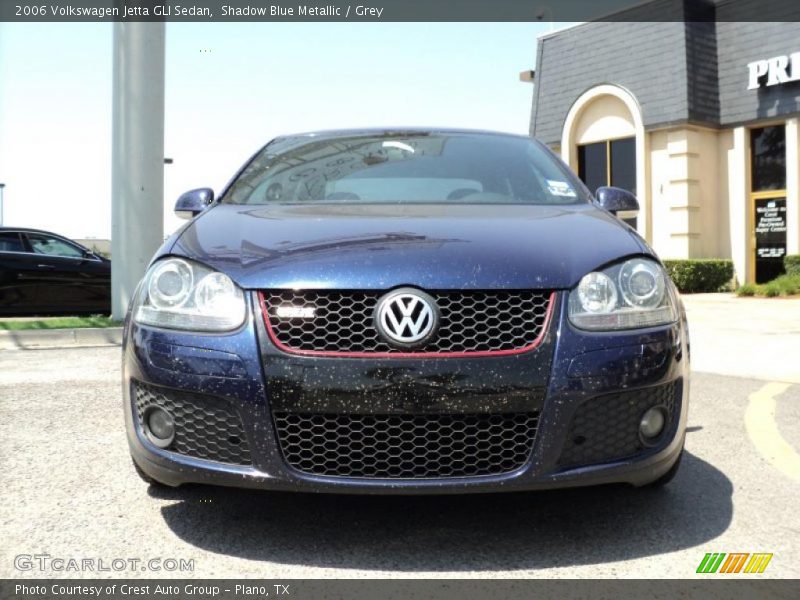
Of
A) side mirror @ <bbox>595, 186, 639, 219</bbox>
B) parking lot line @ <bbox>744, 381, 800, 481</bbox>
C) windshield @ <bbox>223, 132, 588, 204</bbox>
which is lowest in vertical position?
parking lot line @ <bbox>744, 381, 800, 481</bbox>

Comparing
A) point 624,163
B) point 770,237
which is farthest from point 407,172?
point 624,163

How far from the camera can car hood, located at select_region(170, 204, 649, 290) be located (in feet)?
7.70

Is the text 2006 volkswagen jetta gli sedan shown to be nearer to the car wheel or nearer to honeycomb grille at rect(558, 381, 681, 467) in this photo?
honeycomb grille at rect(558, 381, 681, 467)

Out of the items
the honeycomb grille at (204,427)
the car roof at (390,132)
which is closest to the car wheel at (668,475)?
the honeycomb grille at (204,427)

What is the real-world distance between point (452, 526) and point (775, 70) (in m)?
17.6

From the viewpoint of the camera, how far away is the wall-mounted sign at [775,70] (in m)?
17.1

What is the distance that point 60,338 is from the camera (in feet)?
26.4

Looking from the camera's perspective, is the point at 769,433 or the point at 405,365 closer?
the point at 405,365

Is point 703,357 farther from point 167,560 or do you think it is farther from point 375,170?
point 167,560

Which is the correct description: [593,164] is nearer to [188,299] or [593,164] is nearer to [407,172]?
Answer: [407,172]

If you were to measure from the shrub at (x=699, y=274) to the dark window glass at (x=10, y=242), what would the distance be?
42.2 feet

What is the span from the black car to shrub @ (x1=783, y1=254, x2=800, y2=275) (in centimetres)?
1330

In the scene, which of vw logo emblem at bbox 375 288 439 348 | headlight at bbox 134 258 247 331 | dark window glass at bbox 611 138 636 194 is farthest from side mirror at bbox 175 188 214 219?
dark window glass at bbox 611 138 636 194

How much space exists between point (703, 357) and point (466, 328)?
5.40 meters
